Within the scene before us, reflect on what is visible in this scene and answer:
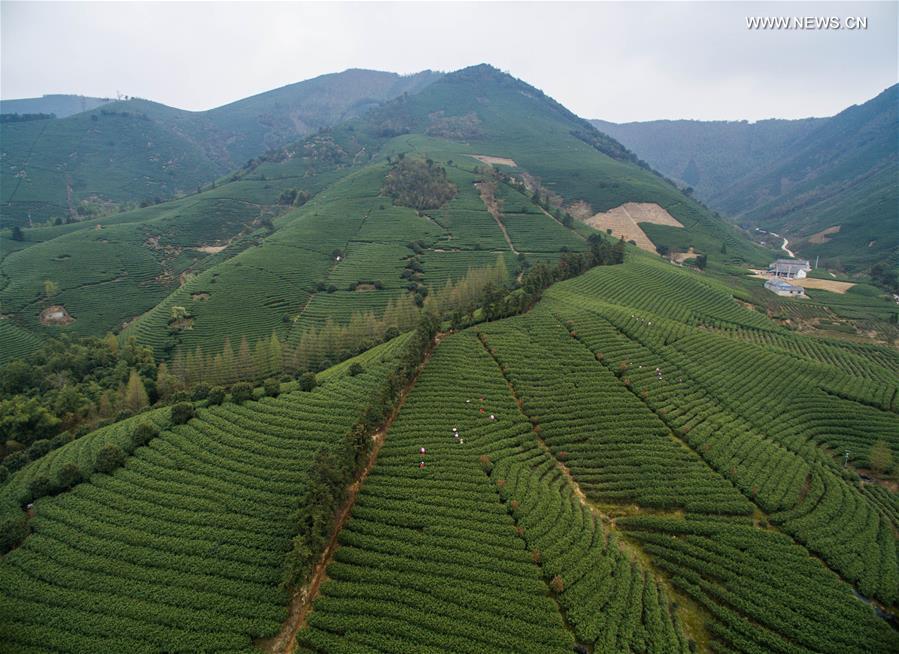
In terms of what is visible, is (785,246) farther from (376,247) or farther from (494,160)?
(376,247)

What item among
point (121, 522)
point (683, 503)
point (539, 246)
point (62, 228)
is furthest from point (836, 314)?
point (62, 228)

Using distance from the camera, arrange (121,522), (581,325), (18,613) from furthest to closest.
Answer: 1. (581,325)
2. (121,522)
3. (18,613)

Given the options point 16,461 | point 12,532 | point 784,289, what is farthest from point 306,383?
point 784,289

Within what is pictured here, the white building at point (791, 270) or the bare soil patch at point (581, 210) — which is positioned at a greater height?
the bare soil patch at point (581, 210)

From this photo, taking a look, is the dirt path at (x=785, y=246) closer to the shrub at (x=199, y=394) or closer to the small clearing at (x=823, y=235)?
the small clearing at (x=823, y=235)

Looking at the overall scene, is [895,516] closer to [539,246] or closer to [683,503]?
[683,503]

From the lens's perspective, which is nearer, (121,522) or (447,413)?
(121,522)

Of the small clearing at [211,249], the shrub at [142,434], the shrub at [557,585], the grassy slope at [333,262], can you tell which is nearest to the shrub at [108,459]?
the shrub at [142,434]
